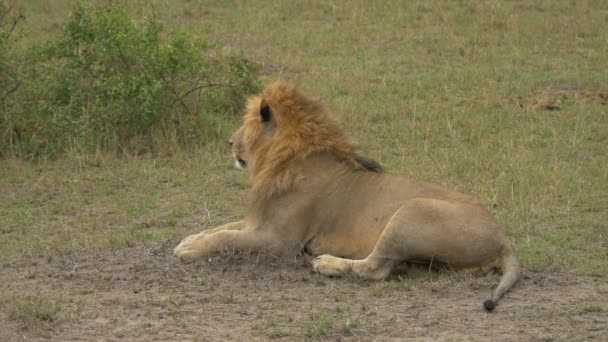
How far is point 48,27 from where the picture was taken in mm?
13570

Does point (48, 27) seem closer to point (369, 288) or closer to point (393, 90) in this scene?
point (393, 90)

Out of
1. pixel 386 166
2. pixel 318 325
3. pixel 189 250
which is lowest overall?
pixel 386 166

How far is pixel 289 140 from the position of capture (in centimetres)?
602

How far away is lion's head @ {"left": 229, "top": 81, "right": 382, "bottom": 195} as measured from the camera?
5.98 meters

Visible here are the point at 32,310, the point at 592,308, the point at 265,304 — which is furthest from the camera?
the point at 265,304

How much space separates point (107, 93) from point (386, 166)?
2375 mm

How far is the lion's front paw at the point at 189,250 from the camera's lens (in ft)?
19.4

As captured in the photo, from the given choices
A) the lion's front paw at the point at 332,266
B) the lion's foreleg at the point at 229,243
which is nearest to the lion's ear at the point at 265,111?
the lion's foreleg at the point at 229,243

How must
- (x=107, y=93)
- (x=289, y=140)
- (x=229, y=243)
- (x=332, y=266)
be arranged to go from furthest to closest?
(x=107, y=93), (x=289, y=140), (x=229, y=243), (x=332, y=266)

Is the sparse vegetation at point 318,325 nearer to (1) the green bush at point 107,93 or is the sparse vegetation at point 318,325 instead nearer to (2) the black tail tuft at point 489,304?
(2) the black tail tuft at point 489,304

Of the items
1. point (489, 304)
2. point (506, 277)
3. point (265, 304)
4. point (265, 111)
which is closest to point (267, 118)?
point (265, 111)

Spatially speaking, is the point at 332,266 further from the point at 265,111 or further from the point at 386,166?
the point at 386,166

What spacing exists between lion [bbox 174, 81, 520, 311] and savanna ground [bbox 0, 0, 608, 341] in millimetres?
105

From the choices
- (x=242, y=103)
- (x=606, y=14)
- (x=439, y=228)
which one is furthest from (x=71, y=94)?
(x=606, y=14)
